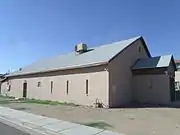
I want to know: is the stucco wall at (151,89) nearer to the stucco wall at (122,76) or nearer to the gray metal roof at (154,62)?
the stucco wall at (122,76)

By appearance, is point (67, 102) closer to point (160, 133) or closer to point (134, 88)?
point (134, 88)

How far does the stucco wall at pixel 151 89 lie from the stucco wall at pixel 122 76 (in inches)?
30.7

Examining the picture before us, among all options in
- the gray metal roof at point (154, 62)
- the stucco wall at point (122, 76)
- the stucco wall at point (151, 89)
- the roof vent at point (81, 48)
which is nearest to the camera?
the stucco wall at point (122, 76)

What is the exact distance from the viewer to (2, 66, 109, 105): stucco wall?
1917 cm

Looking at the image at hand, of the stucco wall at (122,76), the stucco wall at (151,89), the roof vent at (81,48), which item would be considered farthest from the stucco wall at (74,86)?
the stucco wall at (151,89)

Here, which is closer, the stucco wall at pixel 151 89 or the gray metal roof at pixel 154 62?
the stucco wall at pixel 151 89

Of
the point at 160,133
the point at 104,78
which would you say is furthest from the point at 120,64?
the point at 160,133

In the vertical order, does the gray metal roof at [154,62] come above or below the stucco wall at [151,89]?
above

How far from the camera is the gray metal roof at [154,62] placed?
20.4m

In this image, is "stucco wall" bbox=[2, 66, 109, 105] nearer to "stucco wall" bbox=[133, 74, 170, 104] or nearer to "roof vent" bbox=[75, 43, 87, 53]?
"roof vent" bbox=[75, 43, 87, 53]

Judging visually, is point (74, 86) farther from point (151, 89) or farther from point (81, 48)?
point (151, 89)

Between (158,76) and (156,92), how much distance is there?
1462 millimetres

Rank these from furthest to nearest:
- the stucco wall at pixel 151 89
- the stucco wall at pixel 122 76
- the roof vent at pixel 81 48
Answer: the roof vent at pixel 81 48
the stucco wall at pixel 151 89
the stucco wall at pixel 122 76

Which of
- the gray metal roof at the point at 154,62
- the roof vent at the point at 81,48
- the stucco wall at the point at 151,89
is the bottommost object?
the stucco wall at the point at 151,89
